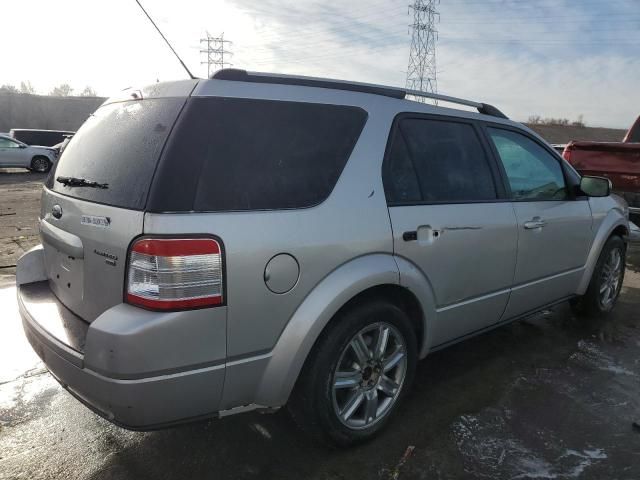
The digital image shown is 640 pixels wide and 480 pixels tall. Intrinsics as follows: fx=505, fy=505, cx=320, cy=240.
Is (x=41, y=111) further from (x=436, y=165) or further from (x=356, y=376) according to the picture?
(x=356, y=376)

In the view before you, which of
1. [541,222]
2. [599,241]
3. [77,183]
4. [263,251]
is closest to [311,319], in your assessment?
[263,251]

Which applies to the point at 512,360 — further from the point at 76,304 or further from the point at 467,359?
the point at 76,304

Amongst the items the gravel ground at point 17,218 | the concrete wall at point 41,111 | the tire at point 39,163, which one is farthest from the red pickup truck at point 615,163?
the concrete wall at point 41,111

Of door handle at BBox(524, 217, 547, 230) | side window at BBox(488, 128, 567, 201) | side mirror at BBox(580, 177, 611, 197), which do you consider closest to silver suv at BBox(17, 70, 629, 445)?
door handle at BBox(524, 217, 547, 230)

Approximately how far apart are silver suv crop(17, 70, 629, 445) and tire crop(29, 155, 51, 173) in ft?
65.5

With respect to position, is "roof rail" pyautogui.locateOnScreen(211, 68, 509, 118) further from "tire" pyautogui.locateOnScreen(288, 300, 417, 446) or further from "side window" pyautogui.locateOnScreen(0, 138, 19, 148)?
"side window" pyautogui.locateOnScreen(0, 138, 19, 148)

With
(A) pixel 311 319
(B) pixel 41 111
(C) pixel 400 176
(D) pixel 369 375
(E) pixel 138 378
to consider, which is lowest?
(D) pixel 369 375

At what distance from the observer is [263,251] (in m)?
2.09

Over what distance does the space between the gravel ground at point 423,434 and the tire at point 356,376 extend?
166 mm

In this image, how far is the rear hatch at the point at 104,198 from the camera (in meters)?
2.07

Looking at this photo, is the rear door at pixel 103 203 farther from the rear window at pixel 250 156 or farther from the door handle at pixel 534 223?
the door handle at pixel 534 223

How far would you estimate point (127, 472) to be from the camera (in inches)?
96.3

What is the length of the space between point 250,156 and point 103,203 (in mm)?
684

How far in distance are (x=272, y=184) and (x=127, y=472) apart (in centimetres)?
157
